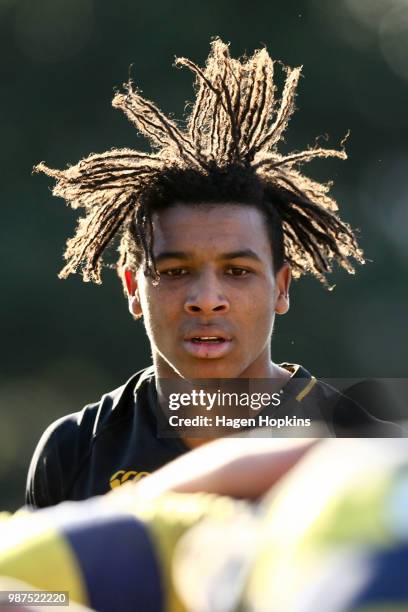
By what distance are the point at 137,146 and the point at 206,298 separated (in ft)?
22.6

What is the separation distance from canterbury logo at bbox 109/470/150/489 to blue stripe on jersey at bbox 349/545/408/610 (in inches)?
71.5

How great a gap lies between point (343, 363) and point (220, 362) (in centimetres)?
607

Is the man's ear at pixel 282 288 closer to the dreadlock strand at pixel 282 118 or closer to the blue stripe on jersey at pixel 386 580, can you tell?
the dreadlock strand at pixel 282 118

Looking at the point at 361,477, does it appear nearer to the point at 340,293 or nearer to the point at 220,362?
the point at 220,362

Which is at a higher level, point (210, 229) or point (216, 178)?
point (216, 178)

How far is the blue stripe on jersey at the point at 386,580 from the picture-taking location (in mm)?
979

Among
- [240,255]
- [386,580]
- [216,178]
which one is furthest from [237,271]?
[386,580]

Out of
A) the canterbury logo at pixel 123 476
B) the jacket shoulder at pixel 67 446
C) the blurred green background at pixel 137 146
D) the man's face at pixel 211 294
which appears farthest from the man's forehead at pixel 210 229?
the blurred green background at pixel 137 146

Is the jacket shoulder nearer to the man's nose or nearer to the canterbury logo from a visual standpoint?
the canterbury logo

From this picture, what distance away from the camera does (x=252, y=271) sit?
2.87 metres

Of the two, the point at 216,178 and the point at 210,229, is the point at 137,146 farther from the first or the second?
the point at 210,229

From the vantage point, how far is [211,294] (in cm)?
277

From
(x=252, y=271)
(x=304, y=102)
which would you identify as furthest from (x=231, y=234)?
(x=304, y=102)

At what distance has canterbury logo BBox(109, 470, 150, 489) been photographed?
Answer: 2820 millimetres
